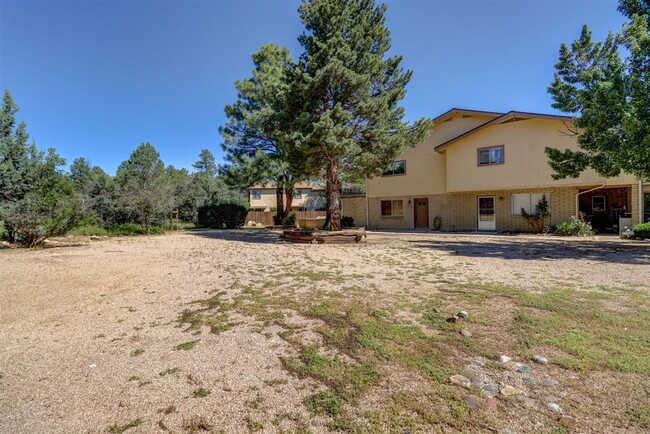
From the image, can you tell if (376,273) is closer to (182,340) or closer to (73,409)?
(182,340)

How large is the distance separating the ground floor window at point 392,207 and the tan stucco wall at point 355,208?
162 cm

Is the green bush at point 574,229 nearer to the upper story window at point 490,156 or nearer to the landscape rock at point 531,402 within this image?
the upper story window at point 490,156

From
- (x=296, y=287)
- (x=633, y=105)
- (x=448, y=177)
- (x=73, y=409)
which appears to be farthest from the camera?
(x=448, y=177)

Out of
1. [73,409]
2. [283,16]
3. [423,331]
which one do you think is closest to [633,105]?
[423,331]

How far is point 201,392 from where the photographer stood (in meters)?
2.55

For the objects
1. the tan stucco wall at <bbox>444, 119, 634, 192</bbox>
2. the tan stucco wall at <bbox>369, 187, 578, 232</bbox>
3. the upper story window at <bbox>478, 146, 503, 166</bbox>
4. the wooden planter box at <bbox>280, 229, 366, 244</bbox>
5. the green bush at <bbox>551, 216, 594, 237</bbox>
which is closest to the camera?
the wooden planter box at <bbox>280, 229, 366, 244</bbox>

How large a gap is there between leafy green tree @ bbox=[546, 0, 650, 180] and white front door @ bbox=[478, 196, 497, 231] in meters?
7.00

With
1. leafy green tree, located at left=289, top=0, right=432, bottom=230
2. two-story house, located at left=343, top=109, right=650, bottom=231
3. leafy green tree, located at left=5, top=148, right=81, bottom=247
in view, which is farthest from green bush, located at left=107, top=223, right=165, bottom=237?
two-story house, located at left=343, top=109, right=650, bottom=231

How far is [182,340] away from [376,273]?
4209mm

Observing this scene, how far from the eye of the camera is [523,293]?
5.05m

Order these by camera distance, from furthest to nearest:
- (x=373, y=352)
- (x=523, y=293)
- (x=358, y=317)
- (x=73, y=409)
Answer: (x=523, y=293) < (x=358, y=317) < (x=373, y=352) < (x=73, y=409)

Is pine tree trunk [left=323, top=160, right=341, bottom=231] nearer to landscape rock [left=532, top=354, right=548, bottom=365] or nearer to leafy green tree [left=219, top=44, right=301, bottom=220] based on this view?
leafy green tree [left=219, top=44, right=301, bottom=220]

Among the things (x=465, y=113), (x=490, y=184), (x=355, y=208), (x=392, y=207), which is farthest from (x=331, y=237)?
(x=465, y=113)

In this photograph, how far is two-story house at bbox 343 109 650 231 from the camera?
16.4m
